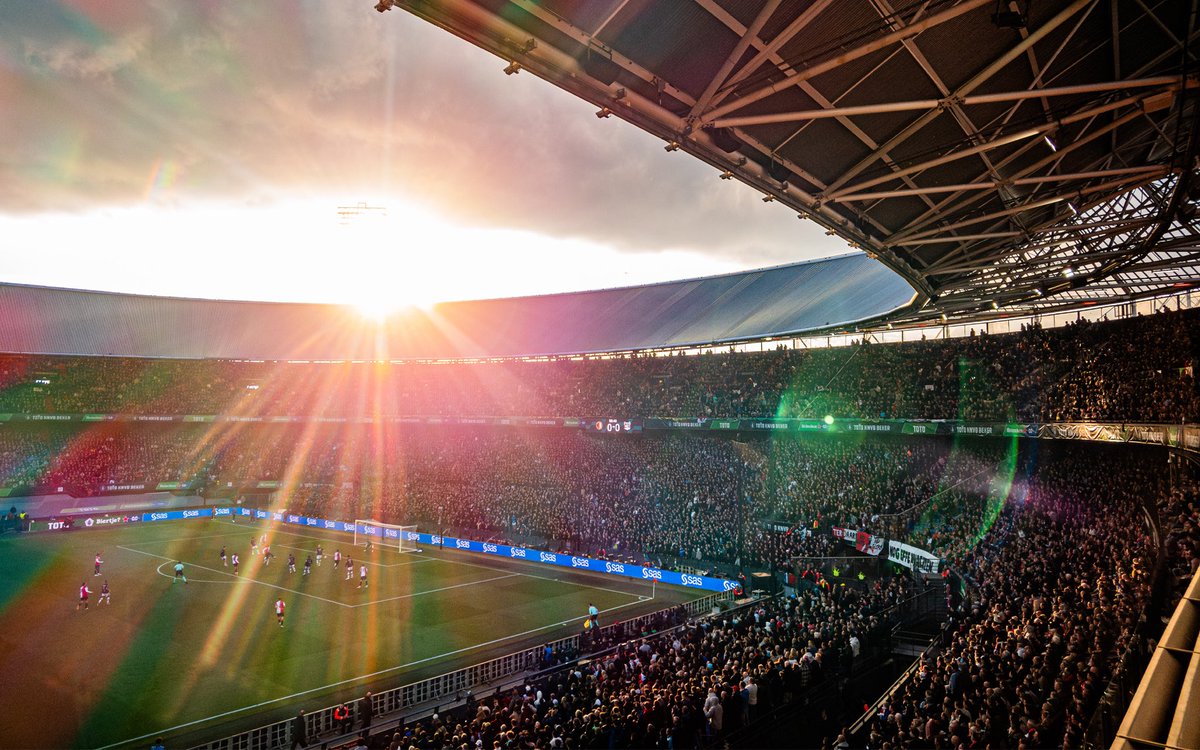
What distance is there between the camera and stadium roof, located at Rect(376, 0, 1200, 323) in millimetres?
8961

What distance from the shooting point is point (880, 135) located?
12.8 meters

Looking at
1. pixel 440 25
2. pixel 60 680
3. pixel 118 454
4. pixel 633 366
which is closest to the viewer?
pixel 440 25

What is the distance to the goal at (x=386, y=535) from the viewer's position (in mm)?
47000

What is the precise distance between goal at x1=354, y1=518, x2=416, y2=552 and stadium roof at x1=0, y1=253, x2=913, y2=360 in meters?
18.3

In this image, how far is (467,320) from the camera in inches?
2739

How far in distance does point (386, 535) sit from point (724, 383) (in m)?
27.4

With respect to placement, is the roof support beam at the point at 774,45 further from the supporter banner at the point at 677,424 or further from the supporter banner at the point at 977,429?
the supporter banner at the point at 677,424

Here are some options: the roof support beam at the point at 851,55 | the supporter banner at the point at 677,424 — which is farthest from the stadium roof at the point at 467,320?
the roof support beam at the point at 851,55

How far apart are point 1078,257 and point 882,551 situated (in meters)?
15.3

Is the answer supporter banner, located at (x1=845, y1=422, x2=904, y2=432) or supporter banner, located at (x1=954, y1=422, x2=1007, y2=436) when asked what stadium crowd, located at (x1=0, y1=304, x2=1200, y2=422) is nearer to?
supporter banner, located at (x1=954, y1=422, x2=1007, y2=436)

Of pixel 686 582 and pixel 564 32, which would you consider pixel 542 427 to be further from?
pixel 564 32

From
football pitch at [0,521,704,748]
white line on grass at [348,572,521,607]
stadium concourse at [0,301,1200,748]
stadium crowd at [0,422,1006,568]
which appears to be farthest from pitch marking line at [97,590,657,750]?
stadium crowd at [0,422,1006,568]

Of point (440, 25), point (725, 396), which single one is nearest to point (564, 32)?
point (440, 25)

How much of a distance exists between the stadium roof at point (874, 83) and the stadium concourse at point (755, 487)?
8100 mm
